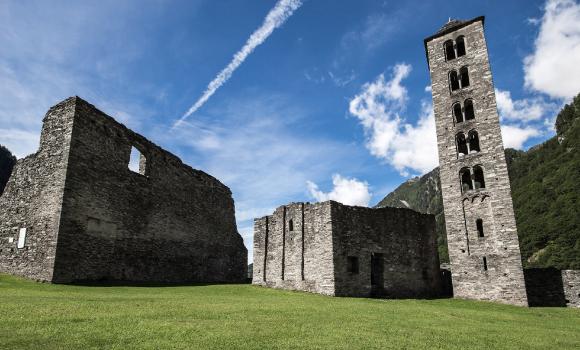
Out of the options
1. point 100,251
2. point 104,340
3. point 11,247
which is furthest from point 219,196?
point 104,340

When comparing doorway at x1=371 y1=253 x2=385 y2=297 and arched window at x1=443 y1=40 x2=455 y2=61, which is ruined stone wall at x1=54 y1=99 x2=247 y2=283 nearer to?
doorway at x1=371 y1=253 x2=385 y2=297

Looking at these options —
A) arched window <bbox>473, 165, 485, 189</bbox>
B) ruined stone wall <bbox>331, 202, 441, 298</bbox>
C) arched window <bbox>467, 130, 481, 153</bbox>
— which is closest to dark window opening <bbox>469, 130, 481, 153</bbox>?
arched window <bbox>467, 130, 481, 153</bbox>

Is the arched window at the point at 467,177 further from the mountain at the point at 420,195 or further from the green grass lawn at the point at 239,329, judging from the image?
the mountain at the point at 420,195

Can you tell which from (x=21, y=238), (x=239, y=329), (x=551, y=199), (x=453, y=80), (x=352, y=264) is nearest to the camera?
(x=239, y=329)

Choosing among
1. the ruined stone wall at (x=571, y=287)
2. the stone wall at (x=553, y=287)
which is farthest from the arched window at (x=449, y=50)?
the ruined stone wall at (x=571, y=287)

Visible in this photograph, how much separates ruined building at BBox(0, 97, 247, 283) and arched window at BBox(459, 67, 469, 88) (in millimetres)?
21282

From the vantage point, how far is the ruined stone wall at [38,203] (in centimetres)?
1928

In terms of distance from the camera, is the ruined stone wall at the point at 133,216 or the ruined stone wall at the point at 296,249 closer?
the ruined stone wall at the point at 133,216

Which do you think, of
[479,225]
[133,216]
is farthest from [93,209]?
[479,225]

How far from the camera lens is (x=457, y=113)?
29984mm

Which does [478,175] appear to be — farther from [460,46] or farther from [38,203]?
[38,203]

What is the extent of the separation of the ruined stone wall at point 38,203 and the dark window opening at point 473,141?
24322 mm

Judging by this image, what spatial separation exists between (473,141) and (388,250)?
1035 cm

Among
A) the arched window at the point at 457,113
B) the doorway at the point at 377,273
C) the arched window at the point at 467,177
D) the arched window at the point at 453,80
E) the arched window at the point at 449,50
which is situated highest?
the arched window at the point at 449,50
